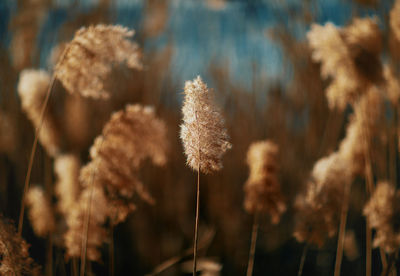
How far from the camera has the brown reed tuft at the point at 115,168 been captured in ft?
2.80

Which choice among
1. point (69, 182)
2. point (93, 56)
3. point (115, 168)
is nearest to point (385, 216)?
point (115, 168)

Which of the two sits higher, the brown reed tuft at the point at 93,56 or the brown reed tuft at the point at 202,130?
the brown reed tuft at the point at 93,56

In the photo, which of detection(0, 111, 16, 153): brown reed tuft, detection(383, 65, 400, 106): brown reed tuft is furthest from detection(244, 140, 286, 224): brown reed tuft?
detection(0, 111, 16, 153): brown reed tuft

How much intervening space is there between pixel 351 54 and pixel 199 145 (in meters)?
0.69

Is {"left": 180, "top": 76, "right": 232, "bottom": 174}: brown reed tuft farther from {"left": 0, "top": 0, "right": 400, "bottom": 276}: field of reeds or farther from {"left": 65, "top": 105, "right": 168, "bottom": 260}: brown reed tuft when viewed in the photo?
{"left": 65, "top": 105, "right": 168, "bottom": 260}: brown reed tuft

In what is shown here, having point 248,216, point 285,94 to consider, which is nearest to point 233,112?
point 285,94

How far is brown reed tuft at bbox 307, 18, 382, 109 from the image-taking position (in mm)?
991

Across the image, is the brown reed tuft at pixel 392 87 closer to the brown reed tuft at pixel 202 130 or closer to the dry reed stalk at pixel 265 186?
the dry reed stalk at pixel 265 186

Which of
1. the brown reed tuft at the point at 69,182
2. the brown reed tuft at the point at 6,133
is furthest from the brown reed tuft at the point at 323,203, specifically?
the brown reed tuft at the point at 6,133

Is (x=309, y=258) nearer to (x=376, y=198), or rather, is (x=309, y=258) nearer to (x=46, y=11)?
(x=376, y=198)

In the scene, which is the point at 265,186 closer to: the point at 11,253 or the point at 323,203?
the point at 323,203

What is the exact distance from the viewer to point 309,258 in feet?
5.51

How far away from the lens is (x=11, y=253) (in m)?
0.60

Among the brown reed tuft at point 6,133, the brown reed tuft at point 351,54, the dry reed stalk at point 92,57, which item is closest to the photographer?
the dry reed stalk at point 92,57
